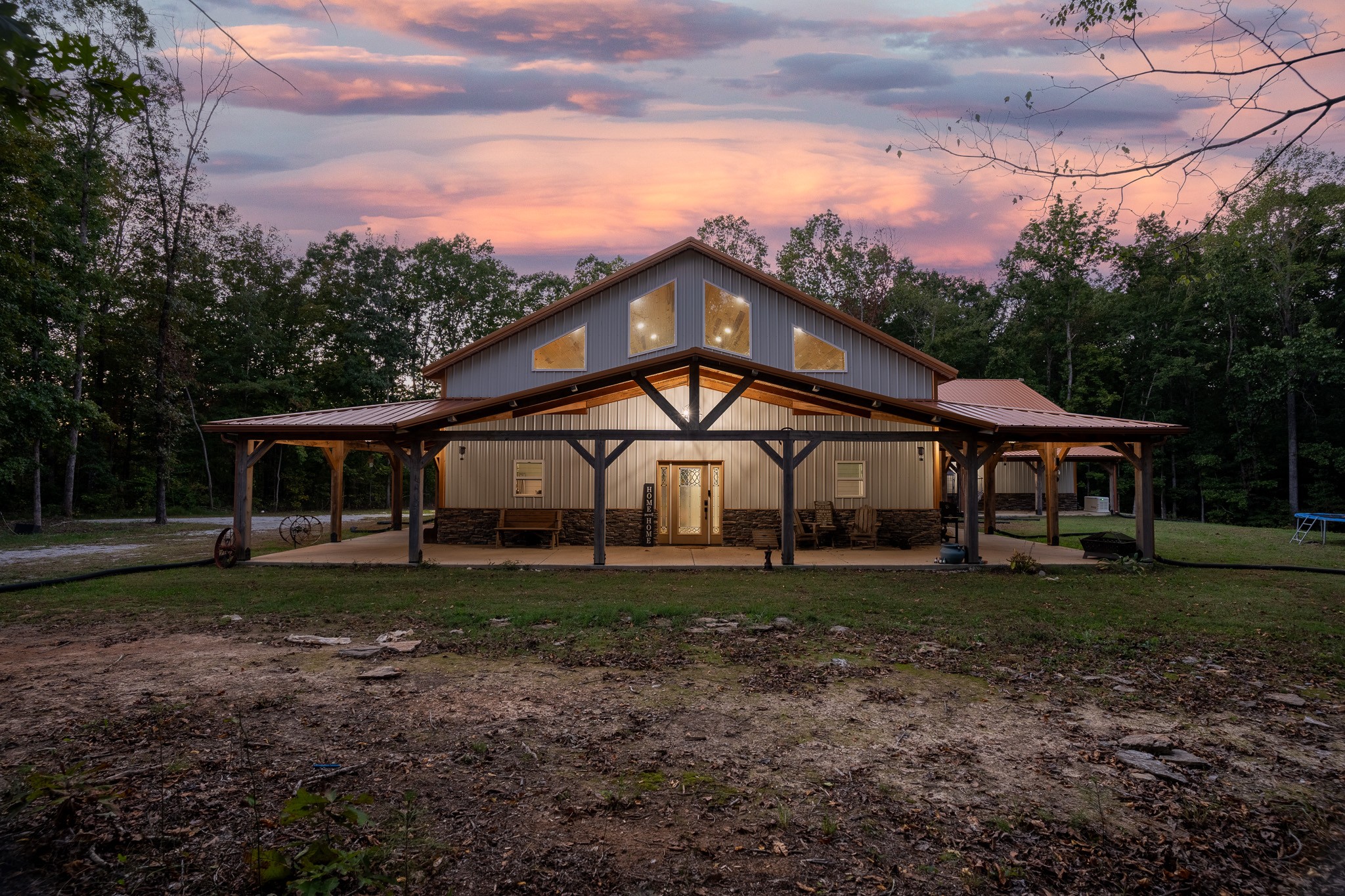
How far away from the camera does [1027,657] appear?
6270mm

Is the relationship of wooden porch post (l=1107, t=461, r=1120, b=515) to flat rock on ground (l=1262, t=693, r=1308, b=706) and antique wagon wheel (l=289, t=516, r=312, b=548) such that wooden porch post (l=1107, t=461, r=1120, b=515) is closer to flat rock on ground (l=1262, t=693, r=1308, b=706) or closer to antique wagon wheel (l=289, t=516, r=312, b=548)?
flat rock on ground (l=1262, t=693, r=1308, b=706)

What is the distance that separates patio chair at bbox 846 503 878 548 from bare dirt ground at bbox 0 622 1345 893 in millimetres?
9747

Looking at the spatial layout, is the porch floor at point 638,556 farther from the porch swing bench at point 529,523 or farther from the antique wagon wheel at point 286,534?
the antique wagon wheel at point 286,534

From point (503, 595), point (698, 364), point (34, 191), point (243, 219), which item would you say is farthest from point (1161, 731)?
point (243, 219)

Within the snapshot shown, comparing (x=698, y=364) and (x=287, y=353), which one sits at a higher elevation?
(x=287, y=353)

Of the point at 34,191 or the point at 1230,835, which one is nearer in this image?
the point at 1230,835

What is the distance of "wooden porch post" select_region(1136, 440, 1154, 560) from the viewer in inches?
500

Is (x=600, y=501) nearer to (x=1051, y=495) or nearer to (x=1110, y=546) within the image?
(x=1110, y=546)

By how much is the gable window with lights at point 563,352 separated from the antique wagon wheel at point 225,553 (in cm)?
735

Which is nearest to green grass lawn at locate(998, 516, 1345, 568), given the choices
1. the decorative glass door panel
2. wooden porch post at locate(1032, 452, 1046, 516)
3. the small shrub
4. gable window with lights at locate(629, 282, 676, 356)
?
wooden porch post at locate(1032, 452, 1046, 516)

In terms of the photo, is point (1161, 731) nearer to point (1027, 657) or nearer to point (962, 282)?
point (1027, 657)

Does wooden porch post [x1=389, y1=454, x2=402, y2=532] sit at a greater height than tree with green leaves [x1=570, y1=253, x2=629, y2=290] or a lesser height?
lesser

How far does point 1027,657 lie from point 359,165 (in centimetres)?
1680

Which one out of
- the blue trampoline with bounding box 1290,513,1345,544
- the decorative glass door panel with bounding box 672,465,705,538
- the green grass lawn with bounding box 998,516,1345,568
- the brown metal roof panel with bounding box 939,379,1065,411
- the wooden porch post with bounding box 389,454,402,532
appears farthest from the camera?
the brown metal roof panel with bounding box 939,379,1065,411
